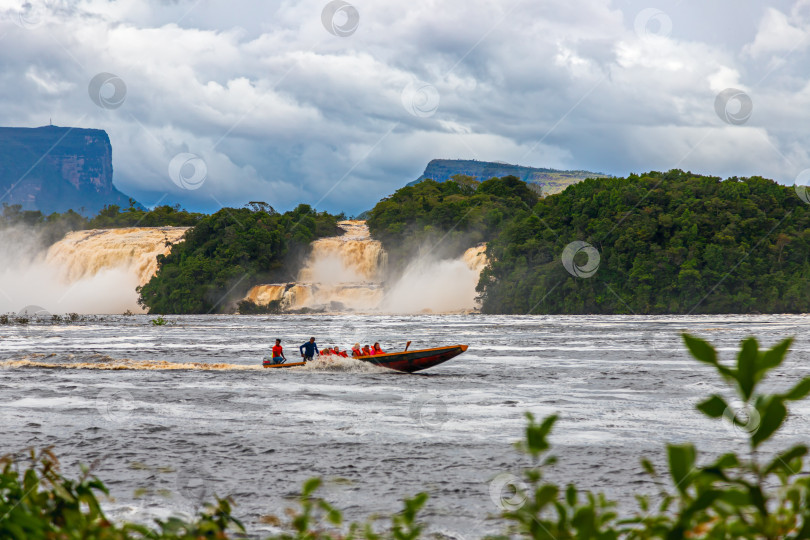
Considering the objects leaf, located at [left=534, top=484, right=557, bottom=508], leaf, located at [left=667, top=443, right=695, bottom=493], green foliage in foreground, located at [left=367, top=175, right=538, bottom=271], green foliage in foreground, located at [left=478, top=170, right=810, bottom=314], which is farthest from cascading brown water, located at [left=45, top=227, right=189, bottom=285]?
leaf, located at [left=667, top=443, right=695, bottom=493]

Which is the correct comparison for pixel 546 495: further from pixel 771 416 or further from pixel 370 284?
pixel 370 284

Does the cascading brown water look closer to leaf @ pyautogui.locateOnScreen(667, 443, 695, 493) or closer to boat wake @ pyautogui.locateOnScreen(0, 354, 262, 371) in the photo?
boat wake @ pyautogui.locateOnScreen(0, 354, 262, 371)

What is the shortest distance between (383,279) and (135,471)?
9296cm

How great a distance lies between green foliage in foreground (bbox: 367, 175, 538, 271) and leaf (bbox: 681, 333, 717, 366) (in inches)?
4018

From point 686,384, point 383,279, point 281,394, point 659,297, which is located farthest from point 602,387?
point 383,279

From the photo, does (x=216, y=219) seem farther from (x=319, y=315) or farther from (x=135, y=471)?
(x=135, y=471)

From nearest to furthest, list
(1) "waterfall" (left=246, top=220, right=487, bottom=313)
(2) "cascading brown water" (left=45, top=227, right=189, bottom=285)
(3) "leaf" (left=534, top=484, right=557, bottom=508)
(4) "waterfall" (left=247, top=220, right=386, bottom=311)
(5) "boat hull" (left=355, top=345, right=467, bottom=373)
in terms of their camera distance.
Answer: (3) "leaf" (left=534, top=484, right=557, bottom=508) < (5) "boat hull" (left=355, top=345, right=467, bottom=373) < (4) "waterfall" (left=247, top=220, right=386, bottom=311) < (1) "waterfall" (left=246, top=220, right=487, bottom=313) < (2) "cascading brown water" (left=45, top=227, right=189, bottom=285)

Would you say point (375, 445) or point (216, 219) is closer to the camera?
point (375, 445)

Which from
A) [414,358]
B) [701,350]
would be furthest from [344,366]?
A: [701,350]

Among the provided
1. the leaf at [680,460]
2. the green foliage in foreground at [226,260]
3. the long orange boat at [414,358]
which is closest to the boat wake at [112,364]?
the long orange boat at [414,358]

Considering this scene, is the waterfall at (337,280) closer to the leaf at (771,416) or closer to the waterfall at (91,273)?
the waterfall at (91,273)

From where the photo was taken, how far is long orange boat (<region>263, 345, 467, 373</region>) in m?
27.2

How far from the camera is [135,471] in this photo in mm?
12820

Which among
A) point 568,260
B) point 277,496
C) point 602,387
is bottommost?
point 277,496
